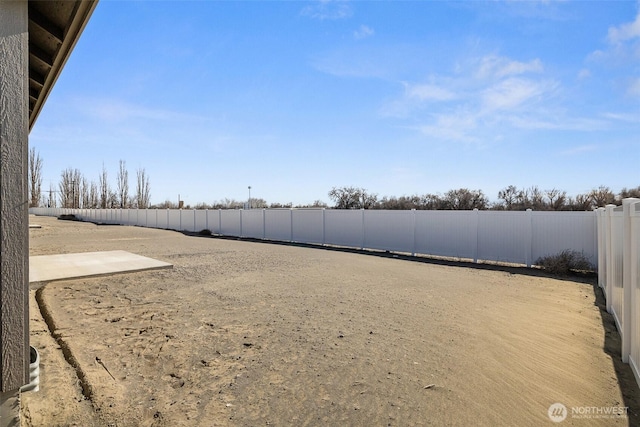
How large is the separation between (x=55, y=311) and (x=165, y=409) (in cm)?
373

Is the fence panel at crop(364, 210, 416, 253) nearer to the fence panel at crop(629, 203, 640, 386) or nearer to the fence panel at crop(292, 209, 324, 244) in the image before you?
the fence panel at crop(292, 209, 324, 244)

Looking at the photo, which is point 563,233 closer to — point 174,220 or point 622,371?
point 622,371

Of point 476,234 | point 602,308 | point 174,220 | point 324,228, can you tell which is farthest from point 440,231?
point 174,220

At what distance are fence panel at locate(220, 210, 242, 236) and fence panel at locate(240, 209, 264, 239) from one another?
517mm

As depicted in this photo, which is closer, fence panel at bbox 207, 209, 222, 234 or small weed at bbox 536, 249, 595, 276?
small weed at bbox 536, 249, 595, 276

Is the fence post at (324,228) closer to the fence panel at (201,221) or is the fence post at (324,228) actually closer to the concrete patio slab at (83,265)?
the concrete patio slab at (83,265)

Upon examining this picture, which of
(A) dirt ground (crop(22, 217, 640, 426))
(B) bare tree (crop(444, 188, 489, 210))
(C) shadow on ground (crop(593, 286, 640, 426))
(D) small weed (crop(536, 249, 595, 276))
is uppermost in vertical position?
(B) bare tree (crop(444, 188, 489, 210))

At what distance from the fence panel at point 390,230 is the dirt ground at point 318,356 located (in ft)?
20.5

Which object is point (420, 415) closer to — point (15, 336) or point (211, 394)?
point (211, 394)

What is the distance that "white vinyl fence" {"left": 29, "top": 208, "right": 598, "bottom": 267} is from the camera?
10344mm

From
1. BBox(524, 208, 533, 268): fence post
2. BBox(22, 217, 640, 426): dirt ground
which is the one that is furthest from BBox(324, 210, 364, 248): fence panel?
BBox(22, 217, 640, 426): dirt ground

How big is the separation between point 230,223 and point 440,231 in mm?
14075

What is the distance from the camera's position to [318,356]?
4062 millimetres

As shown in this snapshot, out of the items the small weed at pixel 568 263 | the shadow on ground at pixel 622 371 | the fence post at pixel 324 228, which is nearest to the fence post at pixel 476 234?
the small weed at pixel 568 263
